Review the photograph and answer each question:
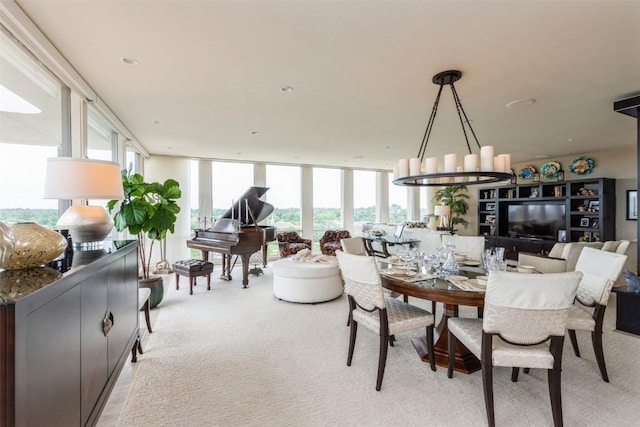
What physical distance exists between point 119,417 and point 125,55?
8.75 ft

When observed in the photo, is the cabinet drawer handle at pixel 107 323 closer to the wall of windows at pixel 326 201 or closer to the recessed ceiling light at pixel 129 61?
the recessed ceiling light at pixel 129 61

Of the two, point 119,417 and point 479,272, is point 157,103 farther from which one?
point 479,272

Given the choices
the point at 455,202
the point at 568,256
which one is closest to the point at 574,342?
the point at 568,256

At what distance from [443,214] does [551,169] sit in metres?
2.80

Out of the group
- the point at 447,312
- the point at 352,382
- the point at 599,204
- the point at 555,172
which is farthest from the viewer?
the point at 555,172

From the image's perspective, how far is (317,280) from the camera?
13.4 ft

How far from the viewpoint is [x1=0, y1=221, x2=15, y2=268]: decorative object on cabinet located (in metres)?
1.05

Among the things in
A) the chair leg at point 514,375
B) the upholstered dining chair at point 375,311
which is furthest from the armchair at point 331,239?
the chair leg at point 514,375

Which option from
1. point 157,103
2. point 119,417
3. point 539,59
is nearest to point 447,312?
point 539,59

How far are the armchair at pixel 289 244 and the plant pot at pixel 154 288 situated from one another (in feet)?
10.1

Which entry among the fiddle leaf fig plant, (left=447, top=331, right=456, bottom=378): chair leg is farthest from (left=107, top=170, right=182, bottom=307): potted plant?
(left=447, top=331, right=456, bottom=378): chair leg

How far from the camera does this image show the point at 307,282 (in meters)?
4.06

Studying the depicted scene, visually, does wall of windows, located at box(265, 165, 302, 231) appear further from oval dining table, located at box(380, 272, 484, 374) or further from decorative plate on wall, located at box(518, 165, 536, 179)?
decorative plate on wall, located at box(518, 165, 536, 179)

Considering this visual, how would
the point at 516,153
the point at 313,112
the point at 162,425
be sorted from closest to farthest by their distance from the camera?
the point at 162,425 < the point at 313,112 < the point at 516,153
